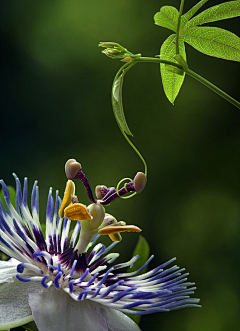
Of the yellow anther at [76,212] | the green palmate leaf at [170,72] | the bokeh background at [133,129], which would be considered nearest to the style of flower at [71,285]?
the yellow anther at [76,212]

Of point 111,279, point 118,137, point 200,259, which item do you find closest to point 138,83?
point 118,137

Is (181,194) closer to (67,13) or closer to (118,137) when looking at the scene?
(118,137)

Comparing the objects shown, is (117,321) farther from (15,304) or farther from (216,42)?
(216,42)

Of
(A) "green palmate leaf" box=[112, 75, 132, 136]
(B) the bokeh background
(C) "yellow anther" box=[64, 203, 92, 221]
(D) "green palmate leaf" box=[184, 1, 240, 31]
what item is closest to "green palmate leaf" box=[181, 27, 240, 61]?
(D) "green palmate leaf" box=[184, 1, 240, 31]

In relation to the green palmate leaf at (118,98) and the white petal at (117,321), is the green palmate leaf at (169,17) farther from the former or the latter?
the white petal at (117,321)

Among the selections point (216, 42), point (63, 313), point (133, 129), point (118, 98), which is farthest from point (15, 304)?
point (133, 129)

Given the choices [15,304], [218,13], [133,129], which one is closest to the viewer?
[15,304]

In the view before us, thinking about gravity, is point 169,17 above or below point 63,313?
above
